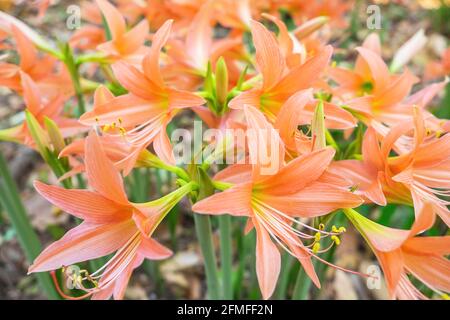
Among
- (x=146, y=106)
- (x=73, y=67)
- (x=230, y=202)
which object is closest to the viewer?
(x=230, y=202)

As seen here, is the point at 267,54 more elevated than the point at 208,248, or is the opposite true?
the point at 267,54

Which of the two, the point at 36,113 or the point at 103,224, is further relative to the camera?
the point at 36,113

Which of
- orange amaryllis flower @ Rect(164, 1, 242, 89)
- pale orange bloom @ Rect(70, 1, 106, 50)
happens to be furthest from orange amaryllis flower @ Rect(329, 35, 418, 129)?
pale orange bloom @ Rect(70, 1, 106, 50)

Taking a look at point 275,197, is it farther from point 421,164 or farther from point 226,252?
point 226,252

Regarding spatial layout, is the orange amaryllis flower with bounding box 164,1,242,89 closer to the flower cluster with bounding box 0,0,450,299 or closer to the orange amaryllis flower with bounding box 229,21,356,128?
the flower cluster with bounding box 0,0,450,299

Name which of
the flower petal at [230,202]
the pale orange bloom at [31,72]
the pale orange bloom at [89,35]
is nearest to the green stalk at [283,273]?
the flower petal at [230,202]

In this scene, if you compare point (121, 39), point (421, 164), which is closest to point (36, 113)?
point (121, 39)

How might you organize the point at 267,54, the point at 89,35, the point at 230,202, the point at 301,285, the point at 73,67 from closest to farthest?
the point at 230,202
the point at 267,54
the point at 301,285
the point at 73,67
the point at 89,35
